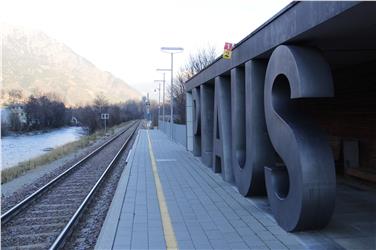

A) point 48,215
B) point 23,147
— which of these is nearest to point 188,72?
point 23,147

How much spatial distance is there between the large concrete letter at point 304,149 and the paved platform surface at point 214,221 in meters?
0.33

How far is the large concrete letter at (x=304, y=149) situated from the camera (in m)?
6.59

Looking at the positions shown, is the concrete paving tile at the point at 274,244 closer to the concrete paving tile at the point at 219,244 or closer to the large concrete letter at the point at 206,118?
the concrete paving tile at the point at 219,244

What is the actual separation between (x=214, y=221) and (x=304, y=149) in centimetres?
222

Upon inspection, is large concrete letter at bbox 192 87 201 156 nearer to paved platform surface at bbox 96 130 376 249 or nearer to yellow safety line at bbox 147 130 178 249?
yellow safety line at bbox 147 130 178 249

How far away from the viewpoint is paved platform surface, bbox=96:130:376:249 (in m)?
6.55

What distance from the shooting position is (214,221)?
26.0 feet

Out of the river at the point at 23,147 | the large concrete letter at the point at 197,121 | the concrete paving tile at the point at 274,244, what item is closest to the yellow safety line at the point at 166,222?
the concrete paving tile at the point at 274,244

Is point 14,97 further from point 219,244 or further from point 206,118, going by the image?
point 219,244

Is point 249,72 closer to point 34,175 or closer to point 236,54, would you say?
point 236,54

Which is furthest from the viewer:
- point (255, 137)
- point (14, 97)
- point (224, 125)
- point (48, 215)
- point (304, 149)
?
point (14, 97)

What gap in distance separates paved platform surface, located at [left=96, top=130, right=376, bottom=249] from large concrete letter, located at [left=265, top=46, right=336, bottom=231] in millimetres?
330

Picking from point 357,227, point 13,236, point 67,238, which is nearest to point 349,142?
point 357,227

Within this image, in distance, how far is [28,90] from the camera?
514 ft
